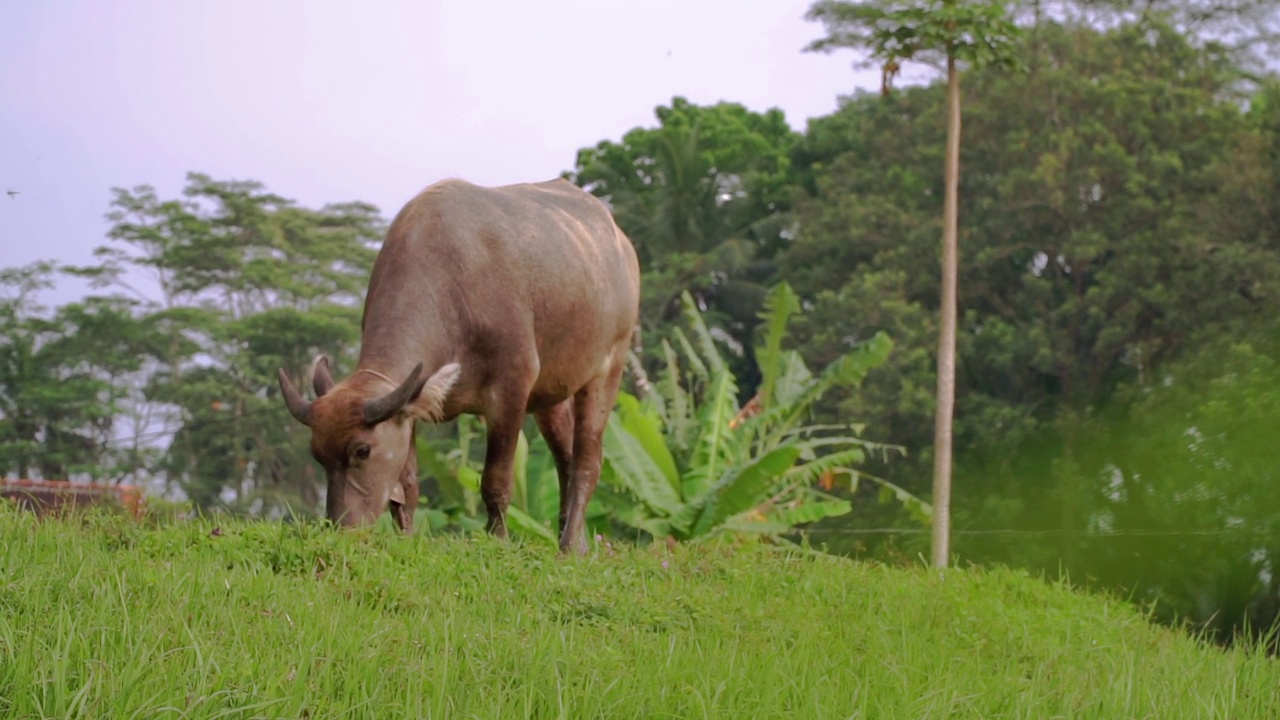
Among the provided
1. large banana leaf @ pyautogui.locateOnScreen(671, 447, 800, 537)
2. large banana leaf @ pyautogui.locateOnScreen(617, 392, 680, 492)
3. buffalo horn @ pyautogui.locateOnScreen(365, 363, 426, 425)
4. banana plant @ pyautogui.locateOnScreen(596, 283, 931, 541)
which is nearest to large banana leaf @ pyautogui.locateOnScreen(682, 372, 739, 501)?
banana plant @ pyautogui.locateOnScreen(596, 283, 931, 541)

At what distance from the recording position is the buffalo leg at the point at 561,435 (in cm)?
834

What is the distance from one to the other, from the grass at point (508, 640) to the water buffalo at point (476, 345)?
0.64m

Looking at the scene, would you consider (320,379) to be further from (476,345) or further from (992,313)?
(992,313)

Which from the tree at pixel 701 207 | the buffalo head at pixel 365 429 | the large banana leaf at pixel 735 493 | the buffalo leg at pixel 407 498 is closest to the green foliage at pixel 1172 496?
the large banana leaf at pixel 735 493

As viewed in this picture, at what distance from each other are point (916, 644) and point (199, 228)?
30824mm

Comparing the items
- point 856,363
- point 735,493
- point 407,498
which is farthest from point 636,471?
point 407,498

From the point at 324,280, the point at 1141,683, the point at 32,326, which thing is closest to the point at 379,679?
the point at 1141,683

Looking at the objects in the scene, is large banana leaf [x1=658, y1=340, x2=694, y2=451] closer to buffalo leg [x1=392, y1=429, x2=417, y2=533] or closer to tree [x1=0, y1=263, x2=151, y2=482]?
buffalo leg [x1=392, y1=429, x2=417, y2=533]

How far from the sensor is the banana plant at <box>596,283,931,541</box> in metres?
11.1

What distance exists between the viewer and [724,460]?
13.3m

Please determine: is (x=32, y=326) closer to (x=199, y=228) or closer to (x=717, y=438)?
(x=199, y=228)

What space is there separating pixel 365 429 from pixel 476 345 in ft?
2.81

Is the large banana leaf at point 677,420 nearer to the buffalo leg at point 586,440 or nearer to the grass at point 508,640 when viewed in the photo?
the buffalo leg at point 586,440

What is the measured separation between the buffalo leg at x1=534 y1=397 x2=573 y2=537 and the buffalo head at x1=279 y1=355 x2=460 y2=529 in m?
1.57
